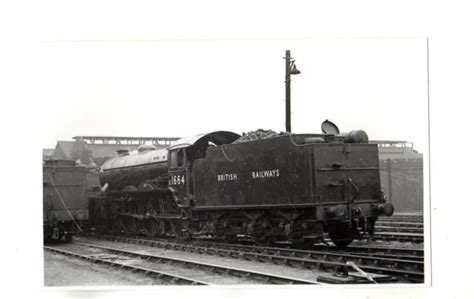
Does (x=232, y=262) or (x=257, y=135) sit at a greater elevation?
(x=257, y=135)

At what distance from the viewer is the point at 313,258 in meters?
8.36

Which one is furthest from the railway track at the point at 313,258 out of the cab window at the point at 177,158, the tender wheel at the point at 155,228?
the cab window at the point at 177,158

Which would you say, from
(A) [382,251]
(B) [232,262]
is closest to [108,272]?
(B) [232,262]

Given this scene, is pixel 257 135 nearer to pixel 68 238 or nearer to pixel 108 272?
pixel 108 272

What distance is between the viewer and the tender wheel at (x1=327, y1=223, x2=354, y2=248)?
8.71 metres

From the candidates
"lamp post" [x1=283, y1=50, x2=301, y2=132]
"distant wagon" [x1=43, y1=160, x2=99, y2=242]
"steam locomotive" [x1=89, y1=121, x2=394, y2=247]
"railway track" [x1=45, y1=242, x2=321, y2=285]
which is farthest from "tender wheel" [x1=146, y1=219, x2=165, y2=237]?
"lamp post" [x1=283, y1=50, x2=301, y2=132]

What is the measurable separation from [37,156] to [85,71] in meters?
1.14

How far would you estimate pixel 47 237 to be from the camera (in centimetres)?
837

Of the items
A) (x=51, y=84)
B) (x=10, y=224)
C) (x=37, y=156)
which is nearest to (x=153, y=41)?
(x=51, y=84)

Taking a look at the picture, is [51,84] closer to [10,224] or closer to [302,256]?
[10,224]

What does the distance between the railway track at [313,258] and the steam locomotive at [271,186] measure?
0.87 feet

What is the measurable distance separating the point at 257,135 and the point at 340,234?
170 cm

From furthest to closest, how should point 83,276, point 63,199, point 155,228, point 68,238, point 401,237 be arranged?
point 155,228 → point 68,238 → point 63,199 → point 401,237 → point 83,276

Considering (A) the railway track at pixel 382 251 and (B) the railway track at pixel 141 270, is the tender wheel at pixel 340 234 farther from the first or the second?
(B) the railway track at pixel 141 270
